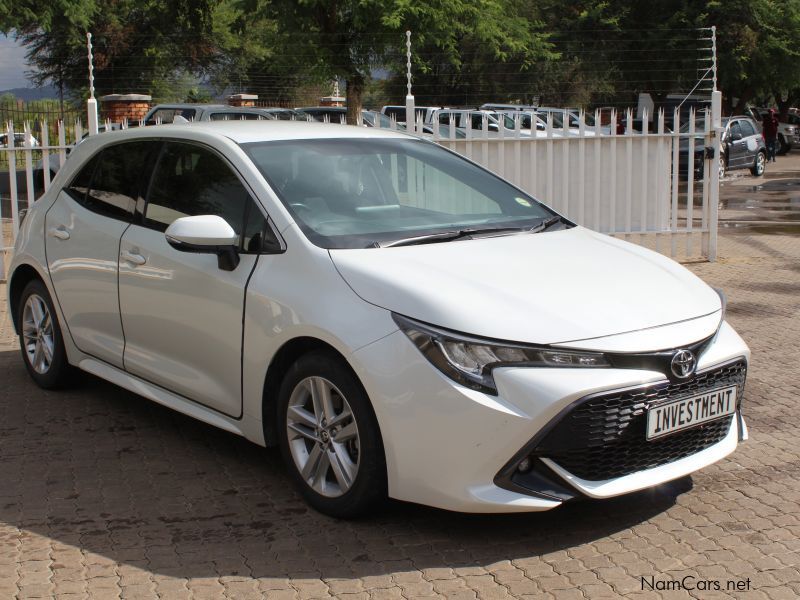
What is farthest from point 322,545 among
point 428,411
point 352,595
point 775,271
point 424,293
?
point 775,271

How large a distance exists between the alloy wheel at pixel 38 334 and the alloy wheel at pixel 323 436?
2.50 meters

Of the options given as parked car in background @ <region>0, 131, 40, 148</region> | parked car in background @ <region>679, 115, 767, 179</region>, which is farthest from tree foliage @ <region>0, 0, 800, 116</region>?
parked car in background @ <region>0, 131, 40, 148</region>

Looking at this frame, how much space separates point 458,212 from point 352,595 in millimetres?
2119

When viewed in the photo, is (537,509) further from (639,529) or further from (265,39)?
(265,39)

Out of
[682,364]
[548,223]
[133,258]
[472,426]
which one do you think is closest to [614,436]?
[682,364]

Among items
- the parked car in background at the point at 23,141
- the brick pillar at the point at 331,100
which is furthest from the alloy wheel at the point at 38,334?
the brick pillar at the point at 331,100

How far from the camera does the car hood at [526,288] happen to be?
400 centimetres

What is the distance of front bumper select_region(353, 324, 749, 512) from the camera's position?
152 inches

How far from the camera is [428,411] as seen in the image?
395 centimetres

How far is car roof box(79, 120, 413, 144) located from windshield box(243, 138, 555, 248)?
72 mm

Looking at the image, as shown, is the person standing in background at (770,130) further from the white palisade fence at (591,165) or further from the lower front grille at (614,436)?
the lower front grille at (614,436)

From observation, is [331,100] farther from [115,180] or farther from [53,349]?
[115,180]

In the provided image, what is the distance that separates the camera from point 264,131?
5422 mm

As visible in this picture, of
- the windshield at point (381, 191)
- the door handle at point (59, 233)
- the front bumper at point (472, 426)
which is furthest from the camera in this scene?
the door handle at point (59, 233)
